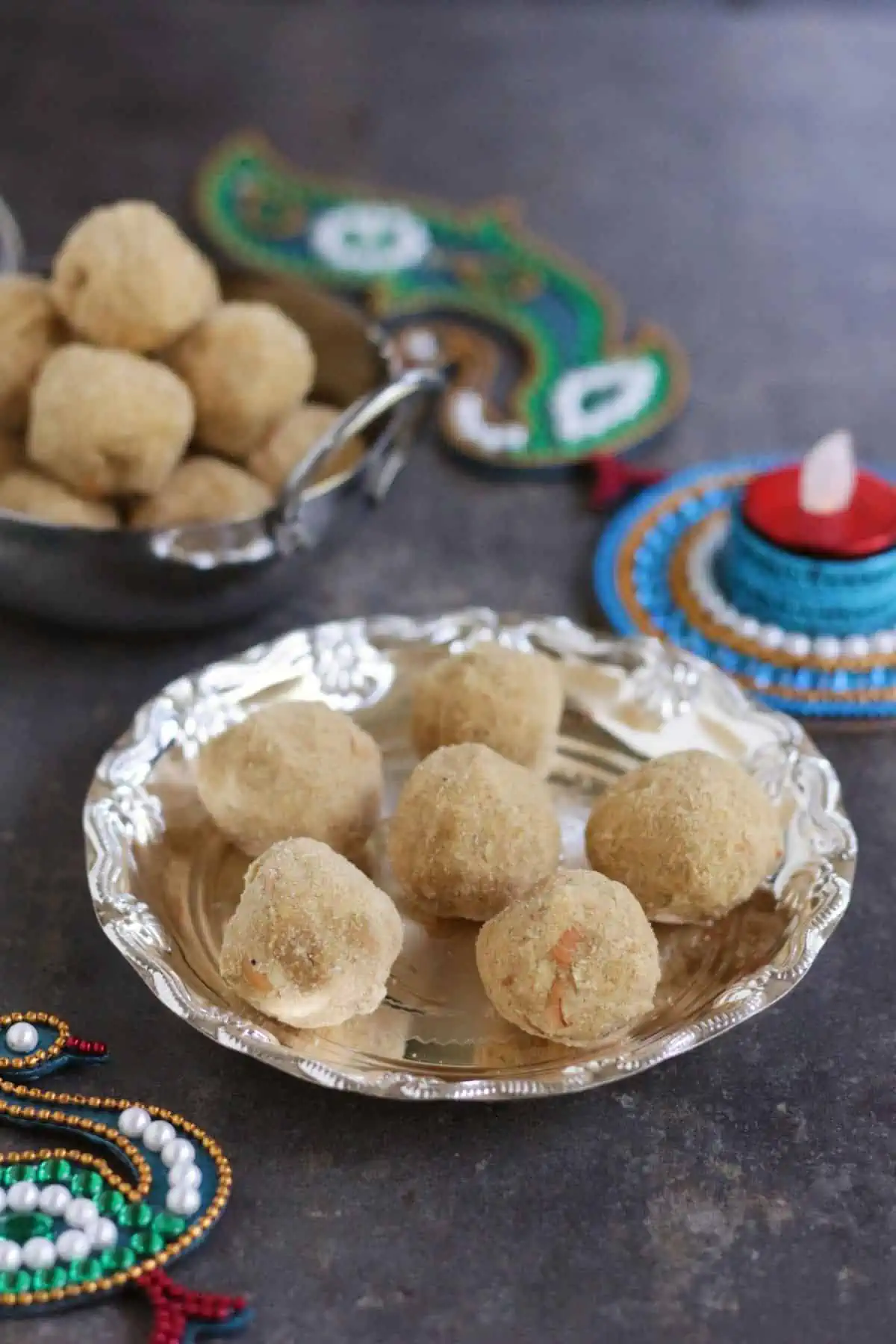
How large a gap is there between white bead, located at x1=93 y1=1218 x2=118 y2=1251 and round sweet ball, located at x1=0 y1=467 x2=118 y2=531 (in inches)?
17.4

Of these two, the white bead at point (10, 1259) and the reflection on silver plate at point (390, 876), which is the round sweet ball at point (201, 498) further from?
the white bead at point (10, 1259)

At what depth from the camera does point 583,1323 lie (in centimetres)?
61

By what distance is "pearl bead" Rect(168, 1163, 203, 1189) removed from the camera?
2.12 feet

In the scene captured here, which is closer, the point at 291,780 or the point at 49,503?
the point at 291,780

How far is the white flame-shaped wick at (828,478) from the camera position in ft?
3.11

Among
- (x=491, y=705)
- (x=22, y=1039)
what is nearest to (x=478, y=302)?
(x=491, y=705)

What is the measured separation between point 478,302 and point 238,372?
0.44 meters

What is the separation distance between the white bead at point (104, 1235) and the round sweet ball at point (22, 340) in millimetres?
561

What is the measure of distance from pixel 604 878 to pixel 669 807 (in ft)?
0.20

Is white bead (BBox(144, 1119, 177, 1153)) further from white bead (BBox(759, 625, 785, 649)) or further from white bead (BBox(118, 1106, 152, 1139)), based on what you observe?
white bead (BBox(759, 625, 785, 649))

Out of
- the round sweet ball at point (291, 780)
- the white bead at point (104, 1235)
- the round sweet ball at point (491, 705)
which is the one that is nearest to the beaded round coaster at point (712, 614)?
the round sweet ball at point (491, 705)

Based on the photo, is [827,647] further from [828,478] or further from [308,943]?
[308,943]

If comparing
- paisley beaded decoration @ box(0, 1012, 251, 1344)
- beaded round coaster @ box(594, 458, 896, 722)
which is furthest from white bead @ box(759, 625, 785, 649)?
paisley beaded decoration @ box(0, 1012, 251, 1344)

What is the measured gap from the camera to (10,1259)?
0.61 meters
